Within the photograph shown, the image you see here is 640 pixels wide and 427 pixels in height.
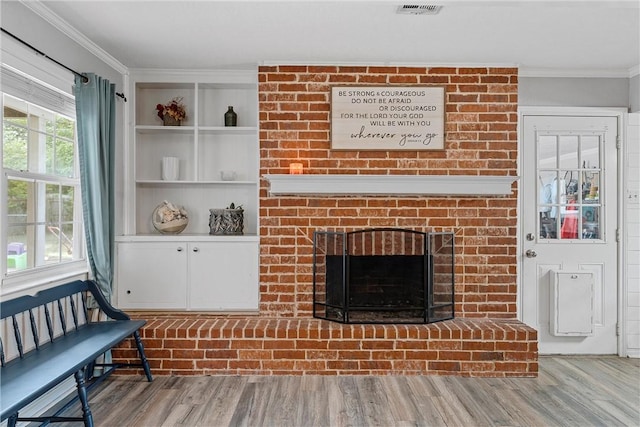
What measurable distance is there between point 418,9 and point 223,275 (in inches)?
93.3

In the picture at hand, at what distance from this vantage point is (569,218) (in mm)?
3936

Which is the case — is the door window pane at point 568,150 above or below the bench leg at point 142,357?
above

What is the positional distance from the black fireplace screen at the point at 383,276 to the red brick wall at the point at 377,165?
9 centimetres

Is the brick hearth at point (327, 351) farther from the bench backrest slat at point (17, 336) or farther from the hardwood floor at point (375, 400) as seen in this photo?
the bench backrest slat at point (17, 336)

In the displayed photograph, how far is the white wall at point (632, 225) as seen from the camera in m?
3.90

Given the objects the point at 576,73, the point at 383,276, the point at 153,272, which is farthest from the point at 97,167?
the point at 576,73

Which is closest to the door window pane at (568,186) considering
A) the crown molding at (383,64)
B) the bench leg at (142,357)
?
the crown molding at (383,64)

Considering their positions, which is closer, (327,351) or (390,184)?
(327,351)

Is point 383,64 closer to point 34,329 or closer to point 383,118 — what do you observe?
point 383,118

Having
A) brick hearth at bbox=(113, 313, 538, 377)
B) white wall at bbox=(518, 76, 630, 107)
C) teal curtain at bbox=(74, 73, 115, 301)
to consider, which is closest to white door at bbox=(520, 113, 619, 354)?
white wall at bbox=(518, 76, 630, 107)

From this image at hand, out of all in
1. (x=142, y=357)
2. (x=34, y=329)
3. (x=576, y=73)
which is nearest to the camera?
(x=34, y=329)

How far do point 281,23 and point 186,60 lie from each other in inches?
42.3

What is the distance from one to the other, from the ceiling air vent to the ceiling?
0.14ft

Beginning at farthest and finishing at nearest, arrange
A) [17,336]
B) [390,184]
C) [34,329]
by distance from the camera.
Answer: [390,184], [34,329], [17,336]
